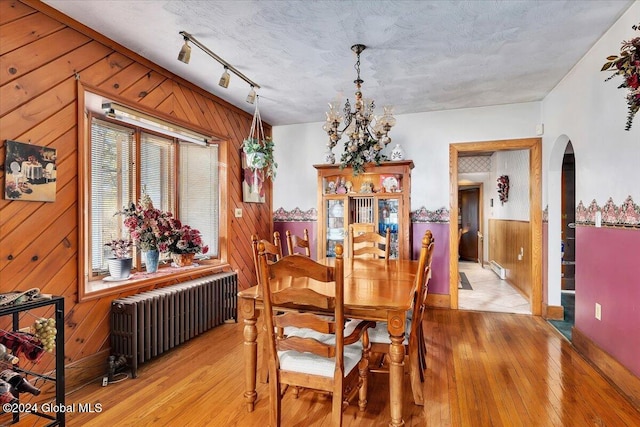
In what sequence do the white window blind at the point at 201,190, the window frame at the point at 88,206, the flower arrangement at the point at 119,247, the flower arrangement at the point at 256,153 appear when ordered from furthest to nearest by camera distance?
the flower arrangement at the point at 256,153 < the white window blind at the point at 201,190 < the flower arrangement at the point at 119,247 < the window frame at the point at 88,206

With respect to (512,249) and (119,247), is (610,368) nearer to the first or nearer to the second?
(512,249)

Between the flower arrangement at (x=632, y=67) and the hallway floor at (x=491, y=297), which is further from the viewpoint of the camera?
the hallway floor at (x=491, y=297)

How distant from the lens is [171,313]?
287cm

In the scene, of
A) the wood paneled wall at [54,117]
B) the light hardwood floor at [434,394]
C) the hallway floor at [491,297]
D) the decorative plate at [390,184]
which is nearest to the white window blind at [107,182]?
the wood paneled wall at [54,117]

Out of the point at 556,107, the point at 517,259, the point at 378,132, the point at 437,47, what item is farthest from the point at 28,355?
the point at 517,259

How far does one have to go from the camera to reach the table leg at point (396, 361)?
67.9 inches

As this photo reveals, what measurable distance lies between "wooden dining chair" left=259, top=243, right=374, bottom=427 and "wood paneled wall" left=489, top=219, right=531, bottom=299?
374cm

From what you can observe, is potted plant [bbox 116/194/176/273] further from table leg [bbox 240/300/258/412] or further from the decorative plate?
the decorative plate

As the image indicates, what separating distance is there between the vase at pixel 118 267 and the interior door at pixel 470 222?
7784 millimetres

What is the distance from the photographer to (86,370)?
7.89ft

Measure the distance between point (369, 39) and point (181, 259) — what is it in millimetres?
2631

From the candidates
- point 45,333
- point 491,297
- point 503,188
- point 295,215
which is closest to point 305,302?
point 45,333

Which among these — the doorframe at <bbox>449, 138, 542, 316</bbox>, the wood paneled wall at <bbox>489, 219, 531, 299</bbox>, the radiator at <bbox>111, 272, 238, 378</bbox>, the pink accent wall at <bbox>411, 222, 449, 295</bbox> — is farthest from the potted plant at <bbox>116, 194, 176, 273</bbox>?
the wood paneled wall at <bbox>489, 219, 531, 299</bbox>

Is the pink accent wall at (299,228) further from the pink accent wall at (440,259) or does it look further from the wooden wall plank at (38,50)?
the wooden wall plank at (38,50)
